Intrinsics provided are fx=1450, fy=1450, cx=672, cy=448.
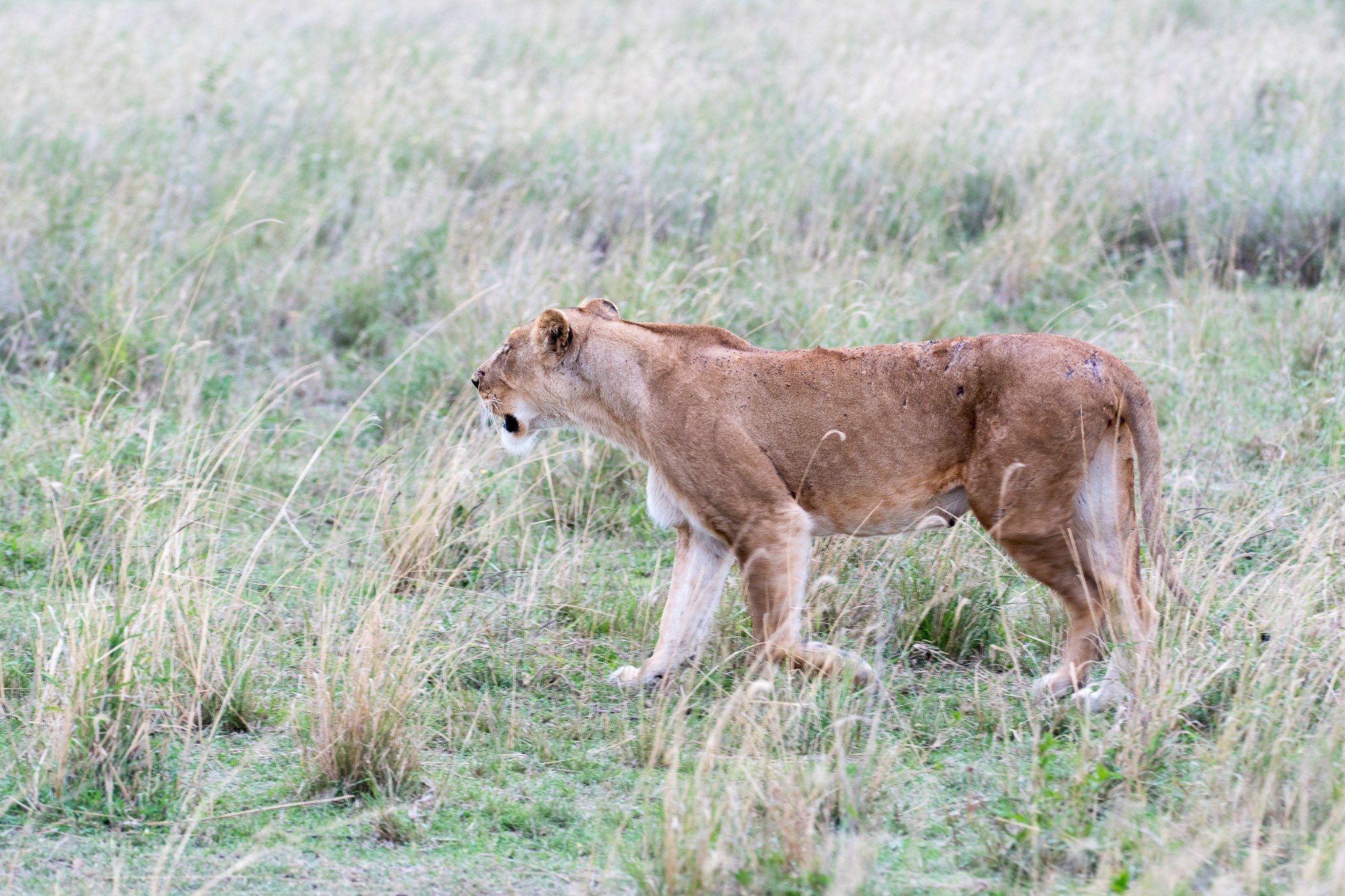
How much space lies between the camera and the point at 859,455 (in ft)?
14.5

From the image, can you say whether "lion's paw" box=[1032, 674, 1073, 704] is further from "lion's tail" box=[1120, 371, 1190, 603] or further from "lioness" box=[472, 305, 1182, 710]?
"lion's tail" box=[1120, 371, 1190, 603]

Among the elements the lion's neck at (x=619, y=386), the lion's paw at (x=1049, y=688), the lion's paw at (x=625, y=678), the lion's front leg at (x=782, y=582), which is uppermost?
the lion's neck at (x=619, y=386)

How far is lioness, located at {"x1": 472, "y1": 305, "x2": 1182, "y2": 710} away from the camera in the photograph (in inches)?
165

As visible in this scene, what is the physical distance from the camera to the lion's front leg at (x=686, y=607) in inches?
180

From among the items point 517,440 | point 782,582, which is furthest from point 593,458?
point 782,582

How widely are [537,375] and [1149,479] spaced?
1979 mm

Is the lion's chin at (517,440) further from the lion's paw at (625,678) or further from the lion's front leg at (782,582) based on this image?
the lion's front leg at (782,582)

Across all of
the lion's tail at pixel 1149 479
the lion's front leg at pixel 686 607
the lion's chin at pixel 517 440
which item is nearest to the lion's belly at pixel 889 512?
the lion's front leg at pixel 686 607

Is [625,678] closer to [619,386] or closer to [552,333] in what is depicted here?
[619,386]

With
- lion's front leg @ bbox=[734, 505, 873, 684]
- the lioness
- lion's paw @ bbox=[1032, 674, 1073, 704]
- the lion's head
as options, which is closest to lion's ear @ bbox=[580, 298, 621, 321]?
the lion's head

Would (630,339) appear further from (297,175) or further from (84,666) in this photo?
(297,175)

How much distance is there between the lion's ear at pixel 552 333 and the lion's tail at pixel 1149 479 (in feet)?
5.77

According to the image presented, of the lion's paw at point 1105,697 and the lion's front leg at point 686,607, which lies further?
the lion's front leg at point 686,607

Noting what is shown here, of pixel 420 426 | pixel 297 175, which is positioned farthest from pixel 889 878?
pixel 297 175
